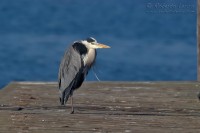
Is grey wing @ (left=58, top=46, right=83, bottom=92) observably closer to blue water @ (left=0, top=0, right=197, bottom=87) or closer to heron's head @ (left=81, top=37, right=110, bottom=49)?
heron's head @ (left=81, top=37, right=110, bottom=49)

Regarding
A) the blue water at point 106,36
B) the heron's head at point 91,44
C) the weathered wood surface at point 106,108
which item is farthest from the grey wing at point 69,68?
the blue water at point 106,36

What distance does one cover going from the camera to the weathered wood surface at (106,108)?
6562 millimetres

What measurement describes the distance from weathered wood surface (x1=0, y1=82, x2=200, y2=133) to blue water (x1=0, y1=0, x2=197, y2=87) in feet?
9.08

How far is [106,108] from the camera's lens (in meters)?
7.68

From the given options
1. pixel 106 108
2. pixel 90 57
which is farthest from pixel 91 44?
pixel 106 108

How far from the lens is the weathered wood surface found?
258 inches

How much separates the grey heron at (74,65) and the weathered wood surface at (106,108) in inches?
8.5

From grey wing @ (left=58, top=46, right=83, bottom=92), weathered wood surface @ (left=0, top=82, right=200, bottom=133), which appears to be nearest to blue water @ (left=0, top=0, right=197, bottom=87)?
weathered wood surface @ (left=0, top=82, right=200, bottom=133)

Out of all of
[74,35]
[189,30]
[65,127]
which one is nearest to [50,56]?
[74,35]

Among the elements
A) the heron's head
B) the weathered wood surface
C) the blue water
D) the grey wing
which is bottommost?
the blue water

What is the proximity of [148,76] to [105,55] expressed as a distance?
335 centimetres

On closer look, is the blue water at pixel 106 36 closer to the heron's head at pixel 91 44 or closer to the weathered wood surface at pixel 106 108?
the weathered wood surface at pixel 106 108

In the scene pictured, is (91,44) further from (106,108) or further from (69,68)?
(106,108)

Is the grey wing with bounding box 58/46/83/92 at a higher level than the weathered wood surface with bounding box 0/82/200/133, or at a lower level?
higher
